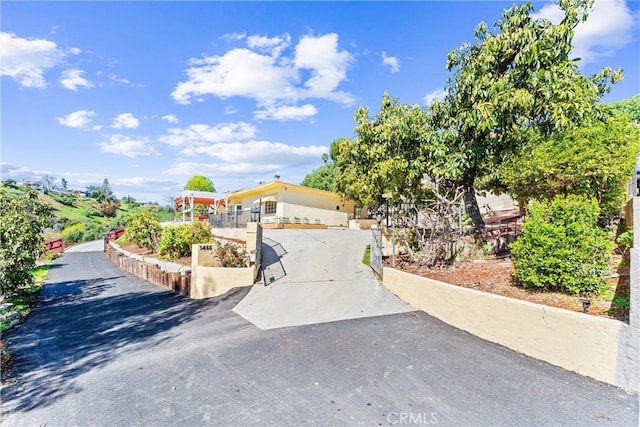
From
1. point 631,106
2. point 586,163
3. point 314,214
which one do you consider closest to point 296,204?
point 314,214

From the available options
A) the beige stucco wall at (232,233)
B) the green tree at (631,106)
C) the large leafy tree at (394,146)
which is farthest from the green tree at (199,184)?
the green tree at (631,106)

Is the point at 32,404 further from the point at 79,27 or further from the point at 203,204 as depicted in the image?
the point at 203,204

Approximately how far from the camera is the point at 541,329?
4.29 meters

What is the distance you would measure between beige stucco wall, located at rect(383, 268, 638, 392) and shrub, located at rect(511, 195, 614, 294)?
0.96 m

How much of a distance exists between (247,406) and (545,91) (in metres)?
8.79

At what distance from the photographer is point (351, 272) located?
10125mm

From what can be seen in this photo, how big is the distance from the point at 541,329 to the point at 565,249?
1513 mm

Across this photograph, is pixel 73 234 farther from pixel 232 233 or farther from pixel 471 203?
pixel 471 203

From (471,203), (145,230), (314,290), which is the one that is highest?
(471,203)

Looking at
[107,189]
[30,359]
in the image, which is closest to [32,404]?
[30,359]

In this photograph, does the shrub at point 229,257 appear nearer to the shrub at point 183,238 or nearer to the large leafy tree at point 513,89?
the shrub at point 183,238

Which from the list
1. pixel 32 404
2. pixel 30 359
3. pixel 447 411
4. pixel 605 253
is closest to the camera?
pixel 447 411

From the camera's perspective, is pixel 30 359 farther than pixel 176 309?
No

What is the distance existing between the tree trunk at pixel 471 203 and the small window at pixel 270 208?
16525 mm
